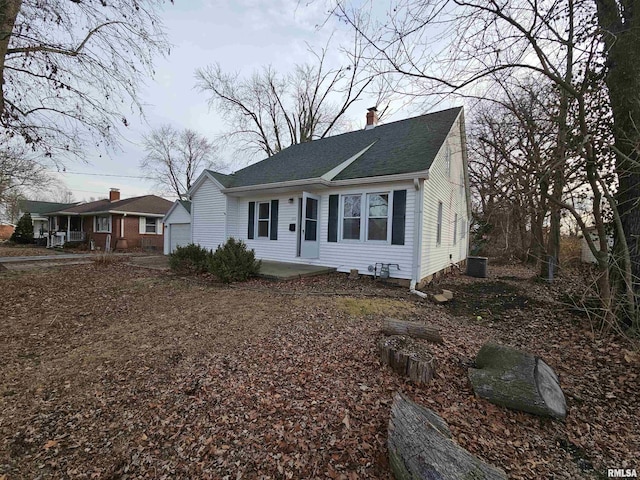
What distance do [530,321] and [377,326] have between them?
311 centimetres

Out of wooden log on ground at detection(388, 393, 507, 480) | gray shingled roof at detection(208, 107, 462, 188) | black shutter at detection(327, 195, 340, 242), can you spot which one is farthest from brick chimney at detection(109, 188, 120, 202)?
wooden log on ground at detection(388, 393, 507, 480)

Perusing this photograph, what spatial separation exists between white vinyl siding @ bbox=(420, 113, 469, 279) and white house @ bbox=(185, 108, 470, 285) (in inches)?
1.4

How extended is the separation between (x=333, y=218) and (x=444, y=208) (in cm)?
411

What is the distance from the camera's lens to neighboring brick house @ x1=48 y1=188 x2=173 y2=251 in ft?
63.2

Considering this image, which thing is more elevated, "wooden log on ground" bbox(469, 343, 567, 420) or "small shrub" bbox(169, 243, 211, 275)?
"small shrub" bbox(169, 243, 211, 275)

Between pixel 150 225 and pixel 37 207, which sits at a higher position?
pixel 37 207

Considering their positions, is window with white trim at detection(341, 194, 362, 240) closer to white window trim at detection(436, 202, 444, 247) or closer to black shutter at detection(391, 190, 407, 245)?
black shutter at detection(391, 190, 407, 245)

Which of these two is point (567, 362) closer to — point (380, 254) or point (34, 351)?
point (380, 254)

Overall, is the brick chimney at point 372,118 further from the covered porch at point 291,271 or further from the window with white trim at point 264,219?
the covered porch at point 291,271

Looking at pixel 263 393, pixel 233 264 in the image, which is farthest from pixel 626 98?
pixel 233 264

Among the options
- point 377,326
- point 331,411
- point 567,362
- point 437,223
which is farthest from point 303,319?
point 437,223

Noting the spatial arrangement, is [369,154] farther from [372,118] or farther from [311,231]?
[372,118]

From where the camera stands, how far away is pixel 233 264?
7602mm

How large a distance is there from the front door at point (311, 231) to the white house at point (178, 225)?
7805 millimetres
